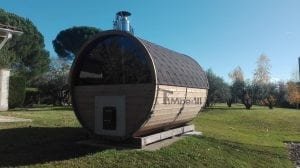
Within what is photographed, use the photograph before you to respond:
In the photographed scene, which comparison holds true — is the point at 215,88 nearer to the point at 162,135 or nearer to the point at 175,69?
the point at 175,69

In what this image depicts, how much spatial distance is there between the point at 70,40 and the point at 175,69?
1933 inches

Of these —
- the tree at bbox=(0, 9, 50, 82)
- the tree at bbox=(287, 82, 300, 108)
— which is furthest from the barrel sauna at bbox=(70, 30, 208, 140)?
the tree at bbox=(287, 82, 300, 108)

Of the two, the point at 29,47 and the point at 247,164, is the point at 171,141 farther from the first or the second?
the point at 29,47

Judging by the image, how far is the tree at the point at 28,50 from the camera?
161 feet

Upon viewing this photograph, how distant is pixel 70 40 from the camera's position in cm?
5944

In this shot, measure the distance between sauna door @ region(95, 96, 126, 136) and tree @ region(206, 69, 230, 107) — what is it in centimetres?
3013

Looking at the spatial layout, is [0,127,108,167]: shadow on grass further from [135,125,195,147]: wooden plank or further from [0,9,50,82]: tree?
[0,9,50,82]: tree

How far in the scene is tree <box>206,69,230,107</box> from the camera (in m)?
40.8

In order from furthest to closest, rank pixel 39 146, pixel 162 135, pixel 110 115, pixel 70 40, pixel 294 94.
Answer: pixel 70 40
pixel 294 94
pixel 162 135
pixel 110 115
pixel 39 146

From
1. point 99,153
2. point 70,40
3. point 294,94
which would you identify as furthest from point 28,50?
point 99,153

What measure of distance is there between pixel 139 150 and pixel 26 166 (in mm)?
3200

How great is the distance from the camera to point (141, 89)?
1072 cm

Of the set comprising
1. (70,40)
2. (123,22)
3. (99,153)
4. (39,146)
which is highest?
(70,40)

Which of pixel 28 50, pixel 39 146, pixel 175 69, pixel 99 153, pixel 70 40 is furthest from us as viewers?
pixel 70 40
